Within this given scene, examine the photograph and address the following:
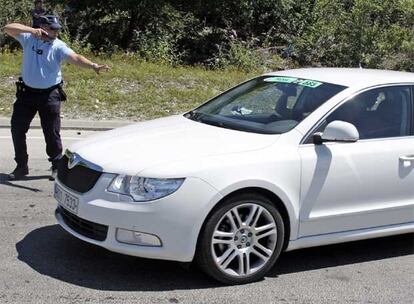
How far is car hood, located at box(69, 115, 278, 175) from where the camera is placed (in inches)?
170

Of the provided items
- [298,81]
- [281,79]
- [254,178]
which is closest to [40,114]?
[281,79]

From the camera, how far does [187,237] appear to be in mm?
4184

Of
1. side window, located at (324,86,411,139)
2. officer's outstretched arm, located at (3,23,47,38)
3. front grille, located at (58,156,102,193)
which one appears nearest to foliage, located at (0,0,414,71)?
officer's outstretched arm, located at (3,23,47,38)

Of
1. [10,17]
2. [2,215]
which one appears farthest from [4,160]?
[10,17]

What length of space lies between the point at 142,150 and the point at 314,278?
153 cm

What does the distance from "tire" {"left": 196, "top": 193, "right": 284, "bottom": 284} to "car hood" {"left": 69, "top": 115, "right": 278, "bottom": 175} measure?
0.39 metres

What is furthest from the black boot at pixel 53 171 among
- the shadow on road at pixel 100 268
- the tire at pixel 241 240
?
the tire at pixel 241 240

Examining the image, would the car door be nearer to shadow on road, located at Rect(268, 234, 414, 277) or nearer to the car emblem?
shadow on road, located at Rect(268, 234, 414, 277)

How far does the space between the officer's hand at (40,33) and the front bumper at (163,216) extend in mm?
2953

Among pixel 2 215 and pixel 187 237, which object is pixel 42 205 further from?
pixel 187 237

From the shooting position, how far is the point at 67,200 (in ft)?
15.0

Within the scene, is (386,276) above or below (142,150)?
below

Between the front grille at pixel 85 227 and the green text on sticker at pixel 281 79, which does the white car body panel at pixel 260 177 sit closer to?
the front grille at pixel 85 227

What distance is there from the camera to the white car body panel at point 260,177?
4.17 m
